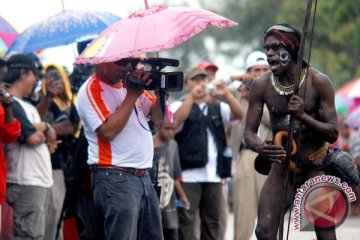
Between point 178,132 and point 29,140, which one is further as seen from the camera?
point 178,132

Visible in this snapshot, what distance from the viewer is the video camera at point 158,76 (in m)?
8.54

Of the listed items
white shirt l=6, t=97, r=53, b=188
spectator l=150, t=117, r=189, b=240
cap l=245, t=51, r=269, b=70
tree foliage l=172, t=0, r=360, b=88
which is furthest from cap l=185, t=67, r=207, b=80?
tree foliage l=172, t=0, r=360, b=88

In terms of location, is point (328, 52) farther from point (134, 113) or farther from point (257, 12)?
point (134, 113)

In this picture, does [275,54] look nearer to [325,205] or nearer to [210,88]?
[325,205]

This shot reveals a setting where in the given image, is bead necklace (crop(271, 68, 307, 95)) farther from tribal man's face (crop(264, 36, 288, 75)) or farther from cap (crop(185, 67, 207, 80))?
cap (crop(185, 67, 207, 80))

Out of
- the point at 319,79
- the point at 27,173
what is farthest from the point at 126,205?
the point at 27,173

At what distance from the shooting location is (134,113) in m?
8.77

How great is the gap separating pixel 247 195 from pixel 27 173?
249cm

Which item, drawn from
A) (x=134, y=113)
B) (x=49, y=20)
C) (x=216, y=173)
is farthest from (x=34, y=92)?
(x=134, y=113)

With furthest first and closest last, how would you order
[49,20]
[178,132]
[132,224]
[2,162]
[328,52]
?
[328,52] < [178,132] < [49,20] < [2,162] < [132,224]

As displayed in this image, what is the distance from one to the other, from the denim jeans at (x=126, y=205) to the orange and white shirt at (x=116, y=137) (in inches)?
4.3

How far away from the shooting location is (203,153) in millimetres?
12094

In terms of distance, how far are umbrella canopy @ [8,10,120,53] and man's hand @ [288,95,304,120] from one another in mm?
3100

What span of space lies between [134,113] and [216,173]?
3474 millimetres
